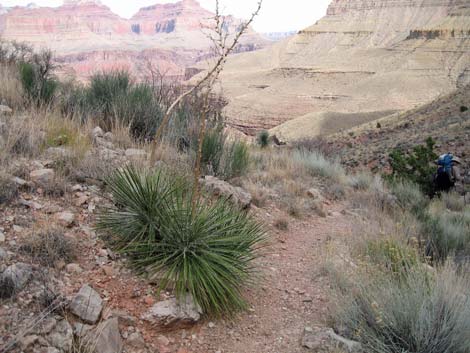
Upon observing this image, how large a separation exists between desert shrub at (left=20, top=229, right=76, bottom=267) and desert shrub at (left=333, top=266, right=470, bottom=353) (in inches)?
81.0

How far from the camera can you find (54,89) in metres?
7.91

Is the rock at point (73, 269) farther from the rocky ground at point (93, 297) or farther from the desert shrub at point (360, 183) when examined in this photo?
the desert shrub at point (360, 183)

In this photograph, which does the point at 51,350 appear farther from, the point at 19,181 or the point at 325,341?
the point at 19,181

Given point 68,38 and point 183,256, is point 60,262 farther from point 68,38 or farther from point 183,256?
point 68,38

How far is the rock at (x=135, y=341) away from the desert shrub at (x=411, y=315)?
139 centimetres

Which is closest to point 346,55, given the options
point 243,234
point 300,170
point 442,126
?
point 442,126

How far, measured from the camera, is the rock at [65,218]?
3.83m

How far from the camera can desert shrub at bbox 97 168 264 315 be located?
3.41 meters

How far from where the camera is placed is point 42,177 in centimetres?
436

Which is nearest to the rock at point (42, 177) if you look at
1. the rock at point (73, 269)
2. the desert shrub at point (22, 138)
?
the desert shrub at point (22, 138)

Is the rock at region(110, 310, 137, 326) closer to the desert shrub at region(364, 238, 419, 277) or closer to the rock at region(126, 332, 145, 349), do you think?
the rock at region(126, 332, 145, 349)

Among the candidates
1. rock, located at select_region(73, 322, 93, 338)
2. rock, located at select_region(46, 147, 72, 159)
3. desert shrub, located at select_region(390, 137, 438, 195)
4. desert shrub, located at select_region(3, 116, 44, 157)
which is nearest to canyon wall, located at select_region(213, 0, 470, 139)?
desert shrub, located at select_region(390, 137, 438, 195)

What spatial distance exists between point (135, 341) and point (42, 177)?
2089 millimetres

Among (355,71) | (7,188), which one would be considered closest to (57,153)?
(7,188)
